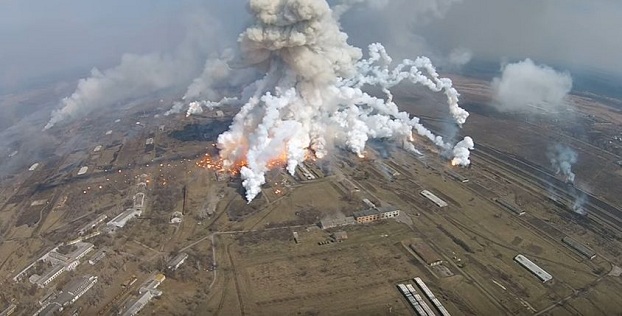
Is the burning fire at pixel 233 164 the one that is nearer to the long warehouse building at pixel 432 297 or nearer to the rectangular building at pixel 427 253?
the rectangular building at pixel 427 253

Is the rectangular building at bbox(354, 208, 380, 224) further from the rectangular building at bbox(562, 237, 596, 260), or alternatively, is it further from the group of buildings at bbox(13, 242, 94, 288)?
the group of buildings at bbox(13, 242, 94, 288)

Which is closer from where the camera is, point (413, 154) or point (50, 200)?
point (50, 200)

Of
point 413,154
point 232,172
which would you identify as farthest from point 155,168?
point 413,154

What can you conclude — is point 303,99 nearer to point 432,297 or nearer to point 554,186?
point 554,186

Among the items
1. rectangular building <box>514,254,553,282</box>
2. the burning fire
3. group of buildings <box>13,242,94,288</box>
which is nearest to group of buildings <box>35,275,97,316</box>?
group of buildings <box>13,242,94,288</box>

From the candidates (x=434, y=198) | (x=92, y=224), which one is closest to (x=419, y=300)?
(x=434, y=198)

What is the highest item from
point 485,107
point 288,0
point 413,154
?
point 485,107

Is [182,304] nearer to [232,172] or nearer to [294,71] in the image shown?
[232,172]
